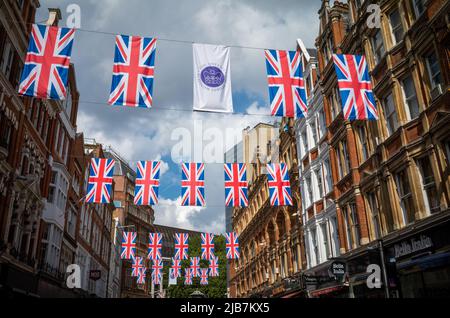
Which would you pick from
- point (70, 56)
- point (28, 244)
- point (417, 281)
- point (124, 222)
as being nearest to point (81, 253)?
point (28, 244)

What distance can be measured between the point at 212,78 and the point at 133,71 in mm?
2970

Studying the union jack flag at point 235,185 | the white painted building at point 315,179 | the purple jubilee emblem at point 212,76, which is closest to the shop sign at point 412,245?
the white painted building at point 315,179

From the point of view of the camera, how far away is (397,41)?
61.9ft

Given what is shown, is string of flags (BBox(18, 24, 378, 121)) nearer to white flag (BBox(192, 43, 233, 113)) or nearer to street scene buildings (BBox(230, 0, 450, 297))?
white flag (BBox(192, 43, 233, 113))

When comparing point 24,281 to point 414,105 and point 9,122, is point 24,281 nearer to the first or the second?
point 9,122

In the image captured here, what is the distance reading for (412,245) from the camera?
634 inches

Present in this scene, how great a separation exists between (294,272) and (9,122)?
2323 cm

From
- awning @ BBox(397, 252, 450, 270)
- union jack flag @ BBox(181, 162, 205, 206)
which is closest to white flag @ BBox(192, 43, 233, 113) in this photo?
union jack flag @ BBox(181, 162, 205, 206)

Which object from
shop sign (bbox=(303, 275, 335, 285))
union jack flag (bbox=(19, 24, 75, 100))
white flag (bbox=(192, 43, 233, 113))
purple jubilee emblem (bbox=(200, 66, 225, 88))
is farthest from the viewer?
shop sign (bbox=(303, 275, 335, 285))

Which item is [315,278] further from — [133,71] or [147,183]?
[133,71]

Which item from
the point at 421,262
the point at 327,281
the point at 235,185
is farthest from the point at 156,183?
the point at 421,262

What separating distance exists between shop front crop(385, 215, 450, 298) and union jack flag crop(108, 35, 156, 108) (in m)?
11.6

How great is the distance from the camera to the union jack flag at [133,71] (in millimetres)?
14062

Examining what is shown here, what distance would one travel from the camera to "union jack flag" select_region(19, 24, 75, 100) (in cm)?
1342
